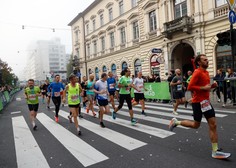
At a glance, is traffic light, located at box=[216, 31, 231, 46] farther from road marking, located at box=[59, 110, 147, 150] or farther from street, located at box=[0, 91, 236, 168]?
road marking, located at box=[59, 110, 147, 150]

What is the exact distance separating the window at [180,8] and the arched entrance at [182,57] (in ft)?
9.68

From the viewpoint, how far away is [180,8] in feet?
67.9

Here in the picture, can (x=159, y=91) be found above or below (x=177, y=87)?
below

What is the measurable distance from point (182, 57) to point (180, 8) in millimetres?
5176

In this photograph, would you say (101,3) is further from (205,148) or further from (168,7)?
(205,148)

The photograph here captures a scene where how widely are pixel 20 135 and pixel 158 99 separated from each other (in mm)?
8611

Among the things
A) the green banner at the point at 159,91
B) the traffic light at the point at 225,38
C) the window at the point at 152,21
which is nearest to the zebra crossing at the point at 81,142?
the traffic light at the point at 225,38

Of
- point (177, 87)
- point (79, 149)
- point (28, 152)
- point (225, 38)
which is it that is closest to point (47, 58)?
point (177, 87)

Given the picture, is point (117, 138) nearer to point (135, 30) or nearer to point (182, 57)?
point (182, 57)

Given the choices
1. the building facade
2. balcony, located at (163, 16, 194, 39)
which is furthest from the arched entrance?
balcony, located at (163, 16, 194, 39)

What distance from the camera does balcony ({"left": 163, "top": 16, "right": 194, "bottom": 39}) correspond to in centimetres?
1898

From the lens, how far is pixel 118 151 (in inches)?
175

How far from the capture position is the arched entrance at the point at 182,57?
21984 millimetres

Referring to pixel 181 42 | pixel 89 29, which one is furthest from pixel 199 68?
pixel 89 29
